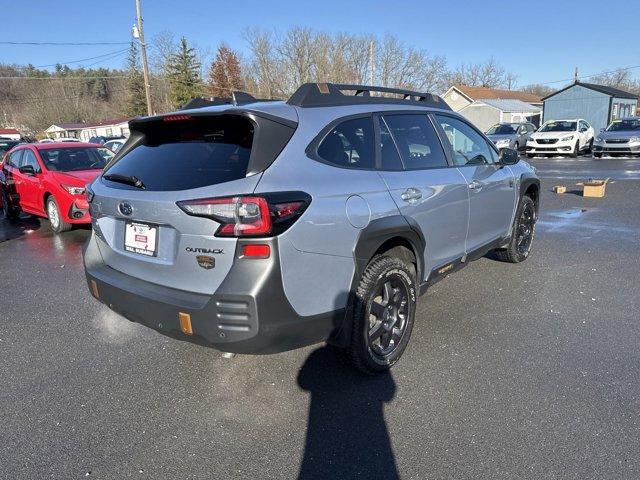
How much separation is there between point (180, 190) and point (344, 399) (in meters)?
1.63

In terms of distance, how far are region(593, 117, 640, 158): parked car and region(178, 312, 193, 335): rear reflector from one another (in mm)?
22592

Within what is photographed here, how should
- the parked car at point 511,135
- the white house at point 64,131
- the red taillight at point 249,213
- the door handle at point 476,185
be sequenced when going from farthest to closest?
1. the white house at point 64,131
2. the parked car at point 511,135
3. the door handle at point 476,185
4. the red taillight at point 249,213

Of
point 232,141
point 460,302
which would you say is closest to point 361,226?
point 232,141

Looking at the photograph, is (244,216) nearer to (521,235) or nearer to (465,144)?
(465,144)

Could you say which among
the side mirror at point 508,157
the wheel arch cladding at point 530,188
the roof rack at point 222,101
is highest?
the roof rack at point 222,101

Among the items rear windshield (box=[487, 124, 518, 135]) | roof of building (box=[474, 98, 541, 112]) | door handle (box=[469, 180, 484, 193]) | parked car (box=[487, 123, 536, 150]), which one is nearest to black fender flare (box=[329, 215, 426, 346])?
door handle (box=[469, 180, 484, 193])

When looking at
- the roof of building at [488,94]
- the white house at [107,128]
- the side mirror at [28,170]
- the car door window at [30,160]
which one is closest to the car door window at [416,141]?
the side mirror at [28,170]

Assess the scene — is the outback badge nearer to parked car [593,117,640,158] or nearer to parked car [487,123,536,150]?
parked car [593,117,640,158]

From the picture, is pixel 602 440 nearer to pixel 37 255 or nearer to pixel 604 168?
pixel 37 255

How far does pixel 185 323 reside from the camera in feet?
8.48

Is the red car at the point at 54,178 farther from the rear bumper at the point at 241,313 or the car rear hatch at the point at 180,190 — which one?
the rear bumper at the point at 241,313

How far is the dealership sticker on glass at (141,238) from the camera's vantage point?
9.02 feet

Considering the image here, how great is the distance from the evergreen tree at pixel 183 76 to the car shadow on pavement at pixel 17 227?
45997 millimetres

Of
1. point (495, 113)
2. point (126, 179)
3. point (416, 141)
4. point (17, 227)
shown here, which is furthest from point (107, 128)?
point (416, 141)
